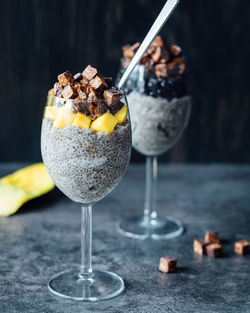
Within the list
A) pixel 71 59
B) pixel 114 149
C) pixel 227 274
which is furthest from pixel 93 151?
pixel 71 59

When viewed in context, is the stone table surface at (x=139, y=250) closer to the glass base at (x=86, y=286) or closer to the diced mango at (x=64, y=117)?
the glass base at (x=86, y=286)

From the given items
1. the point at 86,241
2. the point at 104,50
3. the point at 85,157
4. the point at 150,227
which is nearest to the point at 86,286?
the point at 86,241

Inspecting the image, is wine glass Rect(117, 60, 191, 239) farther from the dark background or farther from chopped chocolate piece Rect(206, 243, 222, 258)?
the dark background

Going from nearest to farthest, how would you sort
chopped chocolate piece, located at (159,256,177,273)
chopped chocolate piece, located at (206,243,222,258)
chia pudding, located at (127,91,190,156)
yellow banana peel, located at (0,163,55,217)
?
chopped chocolate piece, located at (159,256,177,273) < chopped chocolate piece, located at (206,243,222,258) < chia pudding, located at (127,91,190,156) < yellow banana peel, located at (0,163,55,217)

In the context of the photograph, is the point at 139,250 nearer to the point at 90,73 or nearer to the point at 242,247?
the point at 242,247

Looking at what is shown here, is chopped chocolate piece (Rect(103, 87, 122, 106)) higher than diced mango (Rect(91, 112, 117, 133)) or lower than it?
higher

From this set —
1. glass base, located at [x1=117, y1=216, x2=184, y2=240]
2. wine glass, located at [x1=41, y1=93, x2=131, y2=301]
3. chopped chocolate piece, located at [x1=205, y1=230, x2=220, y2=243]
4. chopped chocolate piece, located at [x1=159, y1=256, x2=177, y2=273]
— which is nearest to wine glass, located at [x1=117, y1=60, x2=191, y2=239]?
glass base, located at [x1=117, y1=216, x2=184, y2=240]
